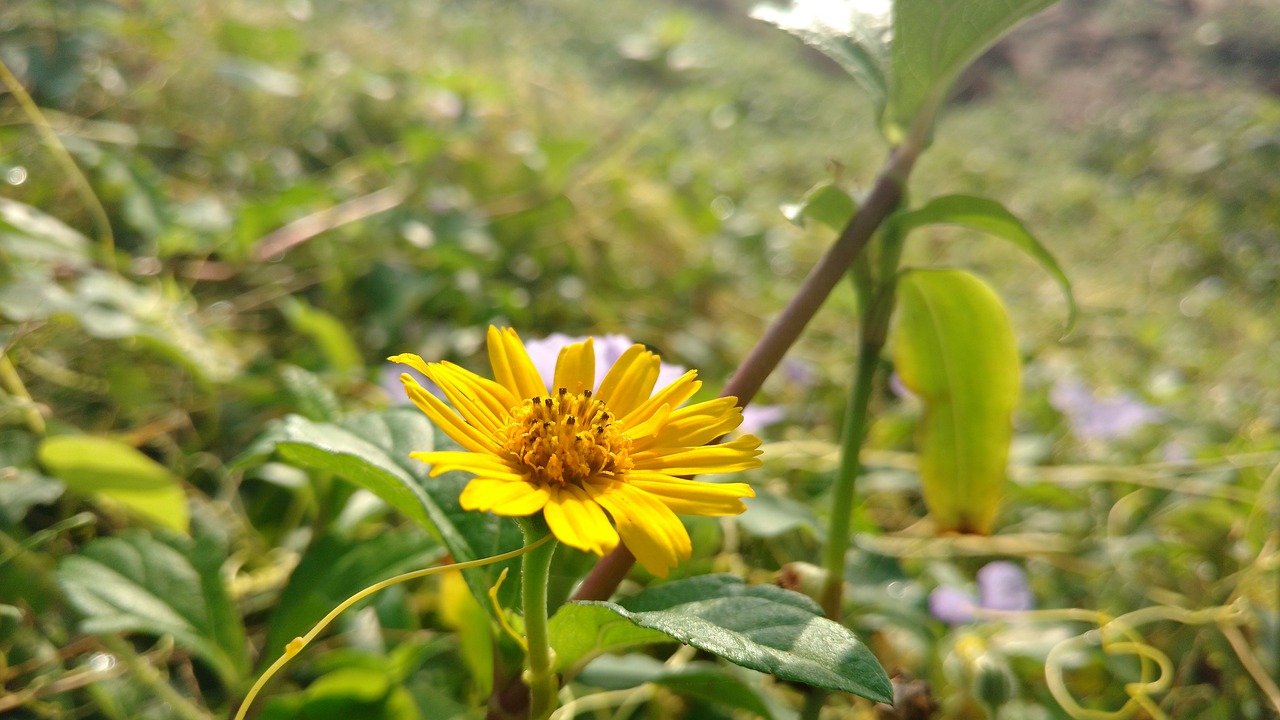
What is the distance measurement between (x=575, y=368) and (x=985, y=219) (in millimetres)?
239

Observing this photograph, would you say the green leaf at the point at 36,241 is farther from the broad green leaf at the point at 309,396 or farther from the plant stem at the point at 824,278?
the plant stem at the point at 824,278

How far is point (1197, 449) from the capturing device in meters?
0.95

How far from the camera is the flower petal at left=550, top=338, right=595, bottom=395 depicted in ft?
1.30

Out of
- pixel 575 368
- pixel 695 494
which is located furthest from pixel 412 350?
pixel 695 494

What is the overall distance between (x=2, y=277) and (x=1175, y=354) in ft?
6.13

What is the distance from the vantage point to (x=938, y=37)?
→ 41cm

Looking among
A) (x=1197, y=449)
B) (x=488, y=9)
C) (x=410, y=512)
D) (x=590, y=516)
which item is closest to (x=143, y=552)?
(x=410, y=512)

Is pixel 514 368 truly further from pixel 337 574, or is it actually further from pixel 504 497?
pixel 337 574

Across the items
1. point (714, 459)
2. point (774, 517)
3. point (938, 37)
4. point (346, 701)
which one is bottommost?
point (346, 701)

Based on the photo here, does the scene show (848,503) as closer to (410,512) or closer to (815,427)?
(410,512)

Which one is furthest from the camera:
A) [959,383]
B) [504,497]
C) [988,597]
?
[988,597]

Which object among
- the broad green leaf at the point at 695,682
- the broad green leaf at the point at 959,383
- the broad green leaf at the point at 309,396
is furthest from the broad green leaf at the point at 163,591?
the broad green leaf at the point at 959,383

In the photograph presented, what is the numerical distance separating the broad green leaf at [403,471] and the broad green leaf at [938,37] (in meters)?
0.32

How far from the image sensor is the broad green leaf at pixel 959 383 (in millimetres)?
476
